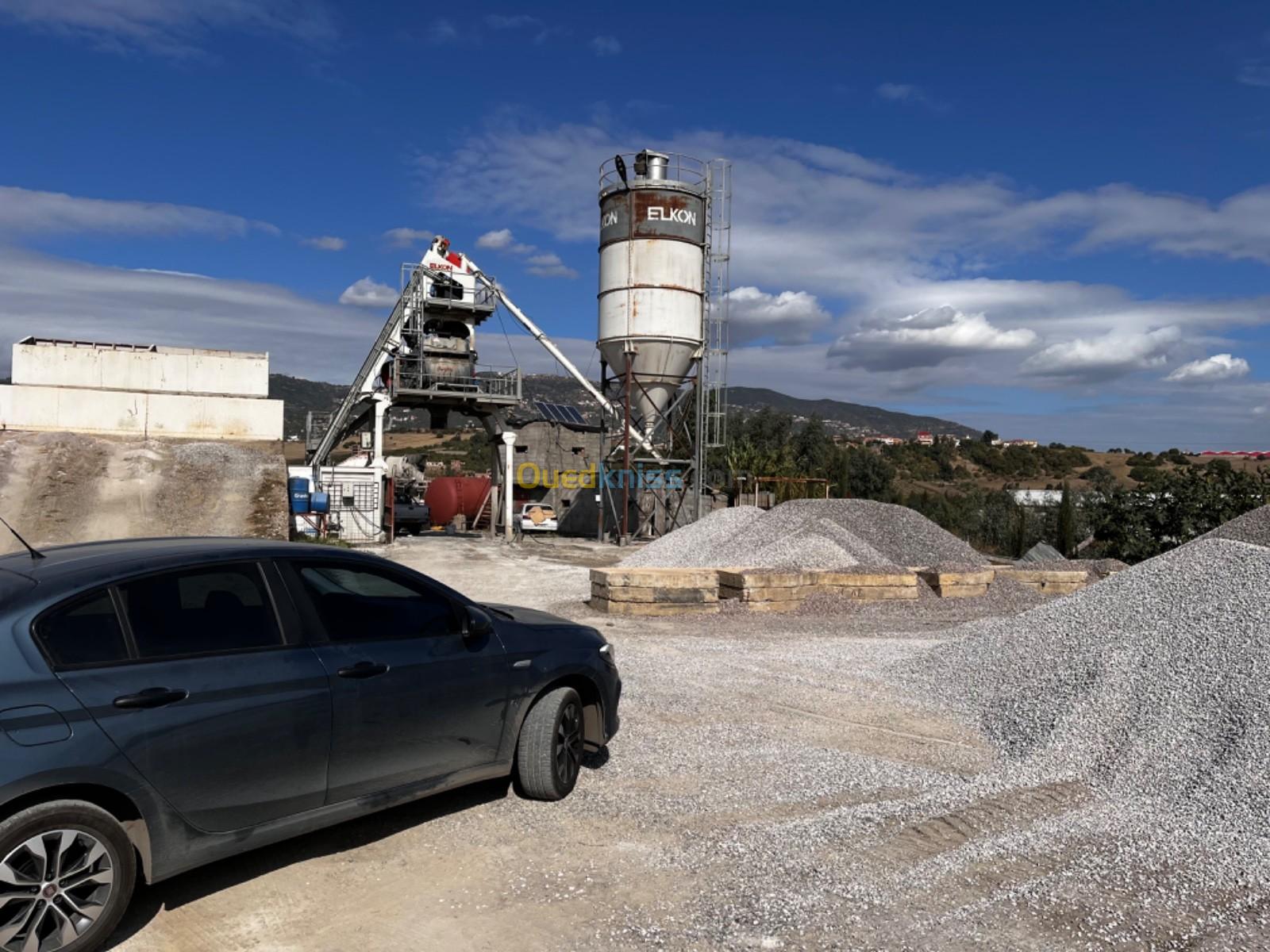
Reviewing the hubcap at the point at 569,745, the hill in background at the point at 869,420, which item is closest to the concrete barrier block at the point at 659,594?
the hubcap at the point at 569,745

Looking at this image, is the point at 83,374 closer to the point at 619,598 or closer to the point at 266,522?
the point at 266,522

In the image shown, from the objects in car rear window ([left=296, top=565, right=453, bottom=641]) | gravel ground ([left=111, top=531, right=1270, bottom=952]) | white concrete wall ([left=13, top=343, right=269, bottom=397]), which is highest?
white concrete wall ([left=13, top=343, right=269, bottom=397])

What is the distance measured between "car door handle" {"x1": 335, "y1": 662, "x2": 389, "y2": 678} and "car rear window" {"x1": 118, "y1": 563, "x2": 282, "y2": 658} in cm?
34

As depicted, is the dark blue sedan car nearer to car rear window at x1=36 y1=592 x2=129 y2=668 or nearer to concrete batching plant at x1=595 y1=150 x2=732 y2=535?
car rear window at x1=36 y1=592 x2=129 y2=668

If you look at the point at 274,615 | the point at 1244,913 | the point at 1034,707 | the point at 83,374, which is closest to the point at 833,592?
the point at 1034,707

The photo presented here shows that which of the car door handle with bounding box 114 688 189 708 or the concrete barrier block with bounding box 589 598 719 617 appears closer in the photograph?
the car door handle with bounding box 114 688 189 708

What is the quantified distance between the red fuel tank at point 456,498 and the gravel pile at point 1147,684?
30.7 meters

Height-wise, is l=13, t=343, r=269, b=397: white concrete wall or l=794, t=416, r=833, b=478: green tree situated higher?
l=13, t=343, r=269, b=397: white concrete wall

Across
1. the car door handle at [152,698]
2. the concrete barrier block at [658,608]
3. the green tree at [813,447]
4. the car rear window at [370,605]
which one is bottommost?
the concrete barrier block at [658,608]

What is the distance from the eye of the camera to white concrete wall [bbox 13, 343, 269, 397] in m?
25.7

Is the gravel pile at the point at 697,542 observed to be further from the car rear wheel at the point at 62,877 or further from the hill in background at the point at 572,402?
the hill in background at the point at 572,402

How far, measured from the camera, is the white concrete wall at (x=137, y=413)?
25266 mm

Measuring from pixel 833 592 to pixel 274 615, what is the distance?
11.7 m

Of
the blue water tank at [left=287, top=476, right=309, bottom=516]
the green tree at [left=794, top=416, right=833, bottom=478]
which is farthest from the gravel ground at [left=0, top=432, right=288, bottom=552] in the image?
the green tree at [left=794, top=416, right=833, bottom=478]
